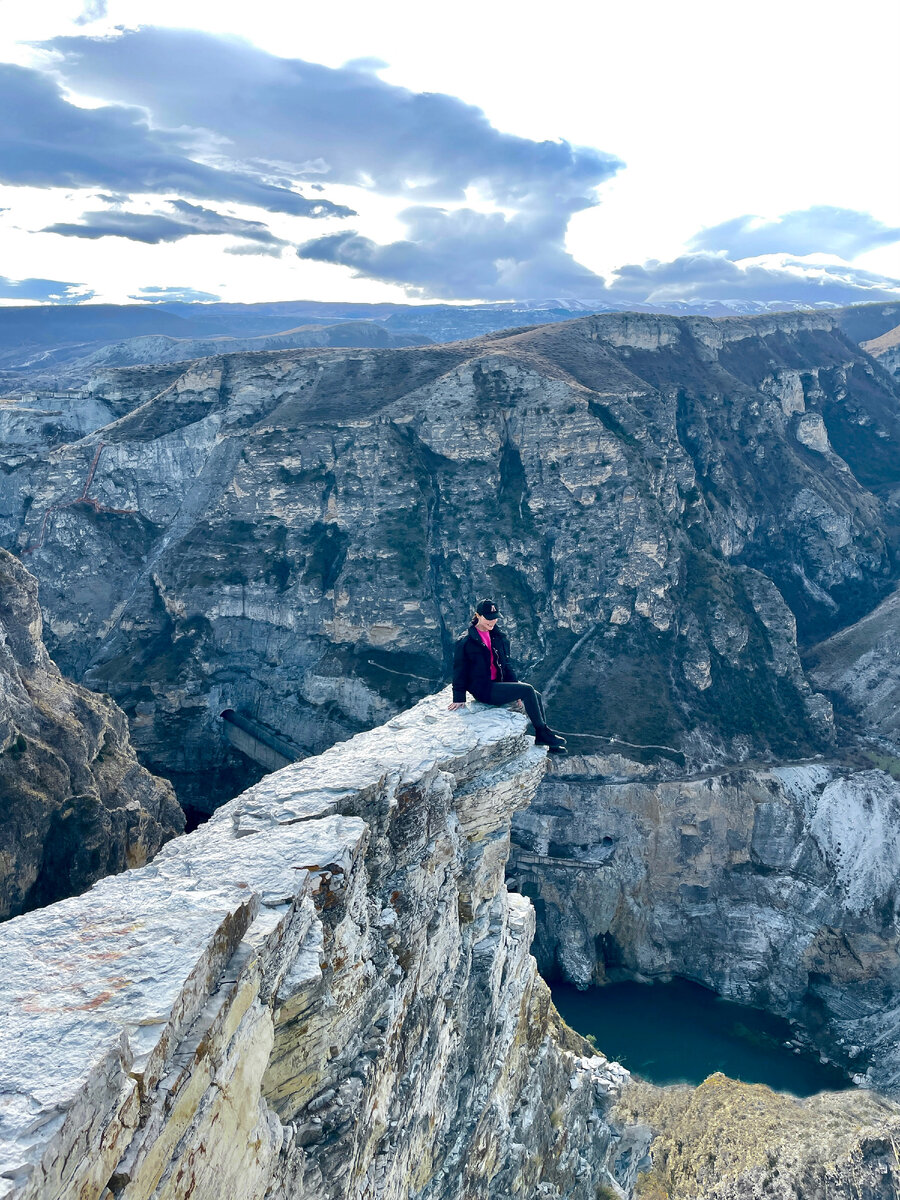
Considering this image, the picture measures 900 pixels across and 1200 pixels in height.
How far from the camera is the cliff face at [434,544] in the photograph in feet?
250

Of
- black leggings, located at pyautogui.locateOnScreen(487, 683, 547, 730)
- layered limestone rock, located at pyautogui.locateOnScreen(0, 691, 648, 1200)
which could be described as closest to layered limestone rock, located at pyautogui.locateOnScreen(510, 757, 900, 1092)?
layered limestone rock, located at pyautogui.locateOnScreen(0, 691, 648, 1200)

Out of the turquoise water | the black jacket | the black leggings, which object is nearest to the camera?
the black leggings

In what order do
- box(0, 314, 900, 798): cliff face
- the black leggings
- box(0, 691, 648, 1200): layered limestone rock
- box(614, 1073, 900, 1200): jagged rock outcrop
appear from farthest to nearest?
box(0, 314, 900, 798): cliff face
box(614, 1073, 900, 1200): jagged rock outcrop
the black leggings
box(0, 691, 648, 1200): layered limestone rock

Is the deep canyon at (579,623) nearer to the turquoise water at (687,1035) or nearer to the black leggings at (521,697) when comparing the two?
the turquoise water at (687,1035)

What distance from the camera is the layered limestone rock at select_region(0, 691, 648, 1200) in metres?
6.21

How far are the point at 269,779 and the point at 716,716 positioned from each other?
6610 centimetres

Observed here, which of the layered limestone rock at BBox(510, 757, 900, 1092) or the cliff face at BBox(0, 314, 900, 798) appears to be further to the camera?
the cliff face at BBox(0, 314, 900, 798)

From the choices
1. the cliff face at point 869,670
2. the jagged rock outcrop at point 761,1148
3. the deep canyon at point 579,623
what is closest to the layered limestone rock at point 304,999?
the deep canyon at point 579,623

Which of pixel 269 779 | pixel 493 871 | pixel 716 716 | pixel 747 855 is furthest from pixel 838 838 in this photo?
pixel 269 779

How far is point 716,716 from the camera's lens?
7231 centimetres

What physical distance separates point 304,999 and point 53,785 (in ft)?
109

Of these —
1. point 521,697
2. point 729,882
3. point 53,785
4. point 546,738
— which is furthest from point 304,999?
point 729,882

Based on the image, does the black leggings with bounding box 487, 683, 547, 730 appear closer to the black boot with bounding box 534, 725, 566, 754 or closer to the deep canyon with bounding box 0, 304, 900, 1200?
the black boot with bounding box 534, 725, 566, 754

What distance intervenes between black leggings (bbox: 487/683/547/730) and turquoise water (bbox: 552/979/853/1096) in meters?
44.4
